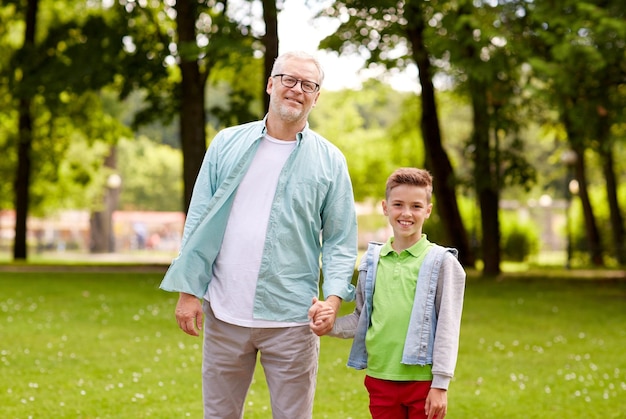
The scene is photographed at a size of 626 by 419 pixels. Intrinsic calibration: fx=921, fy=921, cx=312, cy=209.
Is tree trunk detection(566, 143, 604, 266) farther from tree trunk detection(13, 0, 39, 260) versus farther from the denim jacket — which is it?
the denim jacket

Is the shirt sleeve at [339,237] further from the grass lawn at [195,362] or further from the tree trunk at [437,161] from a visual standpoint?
the tree trunk at [437,161]

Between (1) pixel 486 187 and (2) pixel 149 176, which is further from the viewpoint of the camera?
(2) pixel 149 176

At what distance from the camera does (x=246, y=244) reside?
397 cm

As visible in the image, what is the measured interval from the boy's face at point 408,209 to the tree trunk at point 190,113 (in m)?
14.1

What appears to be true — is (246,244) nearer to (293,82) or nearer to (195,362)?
(293,82)

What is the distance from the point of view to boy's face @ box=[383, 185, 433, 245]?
3.96 metres

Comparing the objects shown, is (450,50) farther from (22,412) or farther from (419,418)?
(419,418)

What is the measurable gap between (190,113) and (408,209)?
14.8 m

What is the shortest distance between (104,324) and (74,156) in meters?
26.3

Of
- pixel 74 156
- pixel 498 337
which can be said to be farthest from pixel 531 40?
pixel 74 156

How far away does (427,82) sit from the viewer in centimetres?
2105

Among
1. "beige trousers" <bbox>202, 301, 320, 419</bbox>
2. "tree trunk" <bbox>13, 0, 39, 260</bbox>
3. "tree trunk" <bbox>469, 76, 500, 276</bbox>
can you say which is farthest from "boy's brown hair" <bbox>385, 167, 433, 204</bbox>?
"tree trunk" <bbox>13, 0, 39, 260</bbox>

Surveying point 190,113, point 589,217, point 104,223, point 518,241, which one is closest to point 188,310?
point 190,113

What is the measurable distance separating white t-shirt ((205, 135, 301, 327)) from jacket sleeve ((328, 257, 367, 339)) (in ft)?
0.74
